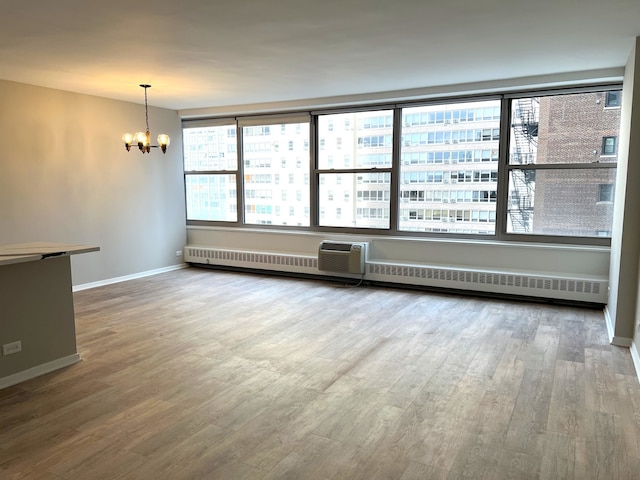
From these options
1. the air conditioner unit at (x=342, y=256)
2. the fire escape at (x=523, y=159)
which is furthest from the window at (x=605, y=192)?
the air conditioner unit at (x=342, y=256)

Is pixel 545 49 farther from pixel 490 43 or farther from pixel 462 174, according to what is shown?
pixel 462 174

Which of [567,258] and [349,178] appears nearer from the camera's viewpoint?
[567,258]

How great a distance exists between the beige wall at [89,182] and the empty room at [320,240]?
3cm

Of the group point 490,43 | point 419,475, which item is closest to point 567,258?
point 490,43

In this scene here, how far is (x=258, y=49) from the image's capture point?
409cm

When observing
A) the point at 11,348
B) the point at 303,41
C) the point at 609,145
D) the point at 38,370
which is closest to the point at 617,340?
the point at 609,145

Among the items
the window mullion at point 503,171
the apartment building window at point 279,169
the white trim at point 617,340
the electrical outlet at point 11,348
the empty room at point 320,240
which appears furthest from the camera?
the apartment building window at point 279,169

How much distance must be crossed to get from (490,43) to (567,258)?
284cm

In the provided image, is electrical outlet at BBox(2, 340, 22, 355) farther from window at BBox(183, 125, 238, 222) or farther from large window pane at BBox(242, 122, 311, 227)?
window at BBox(183, 125, 238, 222)

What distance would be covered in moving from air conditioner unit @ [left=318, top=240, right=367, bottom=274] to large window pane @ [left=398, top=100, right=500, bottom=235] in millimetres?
758

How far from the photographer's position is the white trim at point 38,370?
10.7 ft

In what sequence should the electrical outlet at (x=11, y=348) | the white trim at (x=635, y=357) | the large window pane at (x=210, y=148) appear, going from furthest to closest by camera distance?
the large window pane at (x=210, y=148)
the white trim at (x=635, y=357)
the electrical outlet at (x=11, y=348)

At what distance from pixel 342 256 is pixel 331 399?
347cm

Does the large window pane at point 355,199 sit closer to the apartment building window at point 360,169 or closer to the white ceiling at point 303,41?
the apartment building window at point 360,169
